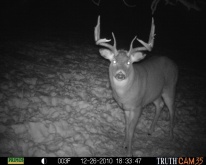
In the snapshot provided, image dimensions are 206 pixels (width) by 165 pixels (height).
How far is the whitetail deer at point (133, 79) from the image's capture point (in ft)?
13.4

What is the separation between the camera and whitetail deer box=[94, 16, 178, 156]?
4090 millimetres

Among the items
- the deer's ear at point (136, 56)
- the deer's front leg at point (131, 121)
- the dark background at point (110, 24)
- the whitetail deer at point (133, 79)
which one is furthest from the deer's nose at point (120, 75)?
the dark background at point (110, 24)

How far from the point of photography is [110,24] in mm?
19953

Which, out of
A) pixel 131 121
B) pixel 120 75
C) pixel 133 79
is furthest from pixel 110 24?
pixel 120 75

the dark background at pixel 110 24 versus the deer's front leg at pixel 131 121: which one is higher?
the dark background at pixel 110 24

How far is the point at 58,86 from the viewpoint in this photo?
589 centimetres

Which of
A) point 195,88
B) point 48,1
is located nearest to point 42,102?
point 195,88

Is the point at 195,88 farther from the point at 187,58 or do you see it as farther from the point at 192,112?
the point at 187,58

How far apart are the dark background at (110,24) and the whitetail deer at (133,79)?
431cm

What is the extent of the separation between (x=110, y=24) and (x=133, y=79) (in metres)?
16.6

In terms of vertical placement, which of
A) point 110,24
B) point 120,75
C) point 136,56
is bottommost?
point 120,75

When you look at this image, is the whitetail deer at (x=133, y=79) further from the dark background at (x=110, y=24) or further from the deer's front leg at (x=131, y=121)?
the dark background at (x=110, y=24)

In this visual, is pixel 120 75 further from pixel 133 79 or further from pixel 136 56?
pixel 136 56

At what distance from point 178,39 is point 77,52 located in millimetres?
10791
